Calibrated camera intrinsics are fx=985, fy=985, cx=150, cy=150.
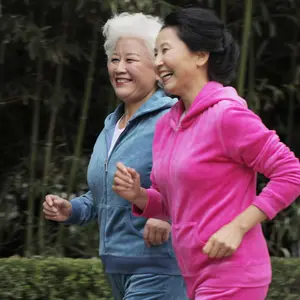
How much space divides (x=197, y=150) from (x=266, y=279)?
43cm

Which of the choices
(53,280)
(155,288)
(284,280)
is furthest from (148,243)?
(284,280)

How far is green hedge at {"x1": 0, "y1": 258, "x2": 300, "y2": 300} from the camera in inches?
215

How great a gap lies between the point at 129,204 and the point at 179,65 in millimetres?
676

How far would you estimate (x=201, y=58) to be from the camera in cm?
303

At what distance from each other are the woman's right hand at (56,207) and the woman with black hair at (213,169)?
0.63m

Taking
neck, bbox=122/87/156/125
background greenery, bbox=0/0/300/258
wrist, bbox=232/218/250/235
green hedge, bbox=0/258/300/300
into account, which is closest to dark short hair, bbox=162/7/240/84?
wrist, bbox=232/218/250/235

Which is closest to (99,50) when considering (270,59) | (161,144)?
(270,59)

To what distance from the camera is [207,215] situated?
9.41 ft

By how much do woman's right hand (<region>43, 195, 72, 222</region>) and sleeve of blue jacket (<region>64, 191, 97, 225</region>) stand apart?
4 cm

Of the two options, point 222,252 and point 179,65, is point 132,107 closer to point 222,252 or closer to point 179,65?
point 179,65

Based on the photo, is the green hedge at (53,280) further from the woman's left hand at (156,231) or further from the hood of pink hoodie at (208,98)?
the hood of pink hoodie at (208,98)

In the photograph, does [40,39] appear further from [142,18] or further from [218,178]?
[218,178]

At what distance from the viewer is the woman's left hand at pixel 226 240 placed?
2.78 metres

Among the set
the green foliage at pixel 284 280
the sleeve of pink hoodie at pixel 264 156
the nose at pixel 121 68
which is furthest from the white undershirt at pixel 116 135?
the green foliage at pixel 284 280
